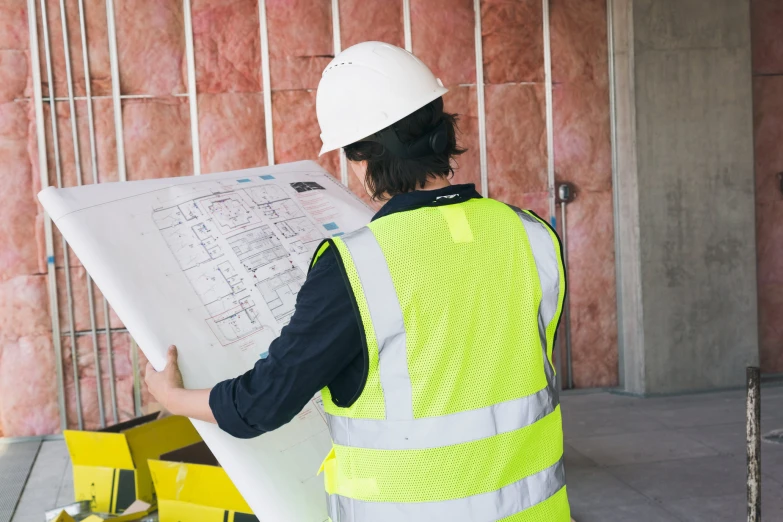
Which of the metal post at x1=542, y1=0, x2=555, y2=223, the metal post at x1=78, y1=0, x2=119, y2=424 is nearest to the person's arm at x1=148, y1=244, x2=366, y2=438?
the metal post at x1=78, y1=0, x2=119, y2=424

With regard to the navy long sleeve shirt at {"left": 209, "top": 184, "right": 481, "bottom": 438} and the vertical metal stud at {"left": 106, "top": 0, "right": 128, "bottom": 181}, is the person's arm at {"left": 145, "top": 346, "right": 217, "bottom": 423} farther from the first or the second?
the vertical metal stud at {"left": 106, "top": 0, "right": 128, "bottom": 181}

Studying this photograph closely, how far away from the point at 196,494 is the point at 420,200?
1565 mm

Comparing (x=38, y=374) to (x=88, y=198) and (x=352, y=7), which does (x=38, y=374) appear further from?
(x=88, y=198)

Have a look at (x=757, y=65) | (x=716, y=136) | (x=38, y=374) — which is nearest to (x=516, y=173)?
(x=716, y=136)

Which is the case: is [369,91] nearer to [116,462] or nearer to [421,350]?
[421,350]

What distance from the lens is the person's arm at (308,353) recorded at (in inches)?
51.1

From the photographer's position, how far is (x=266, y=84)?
18.1 ft

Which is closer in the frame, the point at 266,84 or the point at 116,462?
the point at 116,462

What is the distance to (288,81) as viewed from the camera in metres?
5.57

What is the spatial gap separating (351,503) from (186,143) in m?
4.45

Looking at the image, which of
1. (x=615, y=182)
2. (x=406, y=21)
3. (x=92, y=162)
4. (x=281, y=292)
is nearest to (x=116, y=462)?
(x=281, y=292)

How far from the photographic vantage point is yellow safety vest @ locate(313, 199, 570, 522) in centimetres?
133

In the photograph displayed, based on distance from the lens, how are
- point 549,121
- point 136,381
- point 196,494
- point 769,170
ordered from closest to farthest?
point 196,494
point 136,381
point 549,121
point 769,170

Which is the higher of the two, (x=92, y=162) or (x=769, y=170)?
(x=92, y=162)
